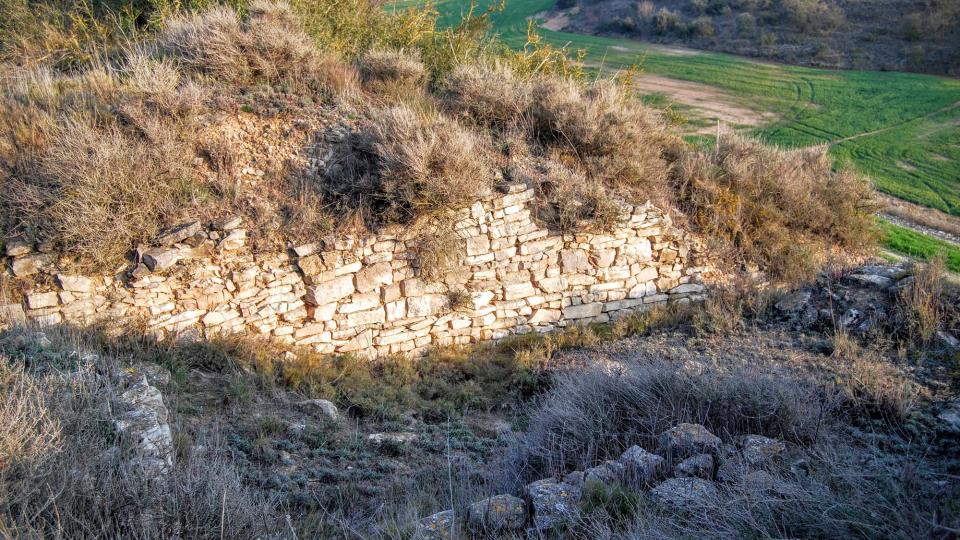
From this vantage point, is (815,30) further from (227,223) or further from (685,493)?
Result: (685,493)

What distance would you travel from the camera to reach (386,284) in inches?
311

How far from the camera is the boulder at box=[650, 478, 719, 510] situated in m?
3.60

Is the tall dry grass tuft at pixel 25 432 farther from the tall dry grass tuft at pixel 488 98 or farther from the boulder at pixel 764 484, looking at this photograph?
the tall dry grass tuft at pixel 488 98

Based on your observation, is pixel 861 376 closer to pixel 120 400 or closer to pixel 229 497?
pixel 229 497

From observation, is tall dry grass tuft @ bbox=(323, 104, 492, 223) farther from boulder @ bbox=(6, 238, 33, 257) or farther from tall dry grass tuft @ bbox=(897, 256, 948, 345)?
tall dry grass tuft @ bbox=(897, 256, 948, 345)

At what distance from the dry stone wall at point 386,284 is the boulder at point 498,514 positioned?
4.07 metres

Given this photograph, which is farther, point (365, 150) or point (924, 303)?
point (365, 150)

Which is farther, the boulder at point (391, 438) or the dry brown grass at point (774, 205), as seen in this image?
the dry brown grass at point (774, 205)

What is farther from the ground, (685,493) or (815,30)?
(815,30)

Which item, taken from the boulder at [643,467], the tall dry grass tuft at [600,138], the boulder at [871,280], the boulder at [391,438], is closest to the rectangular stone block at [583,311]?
the tall dry grass tuft at [600,138]

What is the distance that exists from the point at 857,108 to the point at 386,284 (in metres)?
20.2

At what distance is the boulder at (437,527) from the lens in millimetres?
3686

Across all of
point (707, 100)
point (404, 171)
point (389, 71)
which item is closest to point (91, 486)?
point (404, 171)

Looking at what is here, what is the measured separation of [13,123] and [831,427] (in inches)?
376
